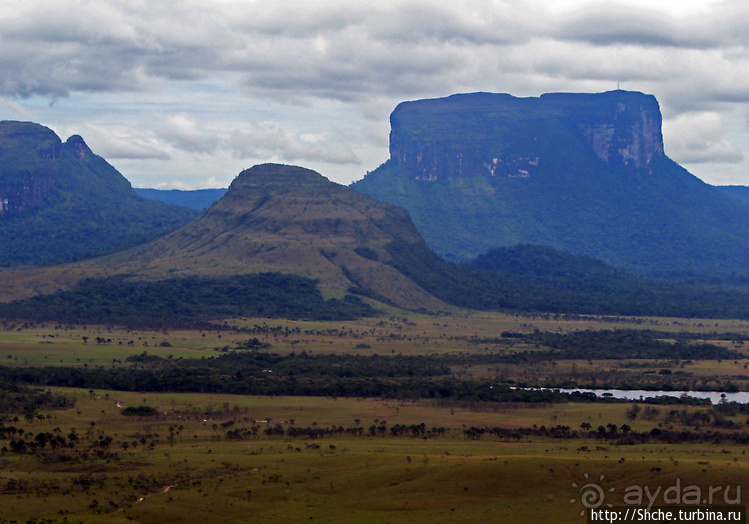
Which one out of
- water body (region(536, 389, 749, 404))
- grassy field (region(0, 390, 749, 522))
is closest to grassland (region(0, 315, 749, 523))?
grassy field (region(0, 390, 749, 522))

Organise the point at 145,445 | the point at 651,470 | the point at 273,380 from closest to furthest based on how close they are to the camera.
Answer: the point at 651,470, the point at 145,445, the point at 273,380

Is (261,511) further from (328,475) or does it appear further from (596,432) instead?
(596,432)

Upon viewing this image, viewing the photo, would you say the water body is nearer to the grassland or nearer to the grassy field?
the grassland

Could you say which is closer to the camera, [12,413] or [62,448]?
[62,448]

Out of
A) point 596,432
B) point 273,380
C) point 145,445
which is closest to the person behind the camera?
point 145,445

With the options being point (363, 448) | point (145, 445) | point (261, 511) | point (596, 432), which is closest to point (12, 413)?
point (145, 445)

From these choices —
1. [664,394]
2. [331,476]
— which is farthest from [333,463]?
[664,394]
